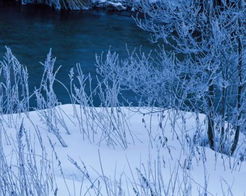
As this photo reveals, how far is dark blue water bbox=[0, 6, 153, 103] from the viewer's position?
13750 millimetres

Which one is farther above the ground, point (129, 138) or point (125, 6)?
point (125, 6)

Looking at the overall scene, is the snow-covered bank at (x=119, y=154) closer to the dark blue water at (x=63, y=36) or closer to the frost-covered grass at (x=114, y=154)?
the frost-covered grass at (x=114, y=154)

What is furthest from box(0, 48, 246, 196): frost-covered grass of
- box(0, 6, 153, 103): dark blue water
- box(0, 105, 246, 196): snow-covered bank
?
box(0, 6, 153, 103): dark blue water

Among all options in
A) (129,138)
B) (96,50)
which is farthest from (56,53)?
(129,138)

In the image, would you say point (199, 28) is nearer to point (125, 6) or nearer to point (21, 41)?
point (21, 41)

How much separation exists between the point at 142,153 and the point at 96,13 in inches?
716

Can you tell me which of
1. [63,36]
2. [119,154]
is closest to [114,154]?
[119,154]

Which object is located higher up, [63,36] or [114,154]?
[63,36]

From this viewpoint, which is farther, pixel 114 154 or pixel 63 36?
pixel 63 36

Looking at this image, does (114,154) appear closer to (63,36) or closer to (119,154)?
(119,154)

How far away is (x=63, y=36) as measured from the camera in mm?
17156

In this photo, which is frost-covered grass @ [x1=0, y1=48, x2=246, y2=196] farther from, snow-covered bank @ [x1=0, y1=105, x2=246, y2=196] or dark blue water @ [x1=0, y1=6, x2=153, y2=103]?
dark blue water @ [x1=0, y1=6, x2=153, y2=103]

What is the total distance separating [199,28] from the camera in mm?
5926

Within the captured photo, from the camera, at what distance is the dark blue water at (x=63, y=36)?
13.8 m
